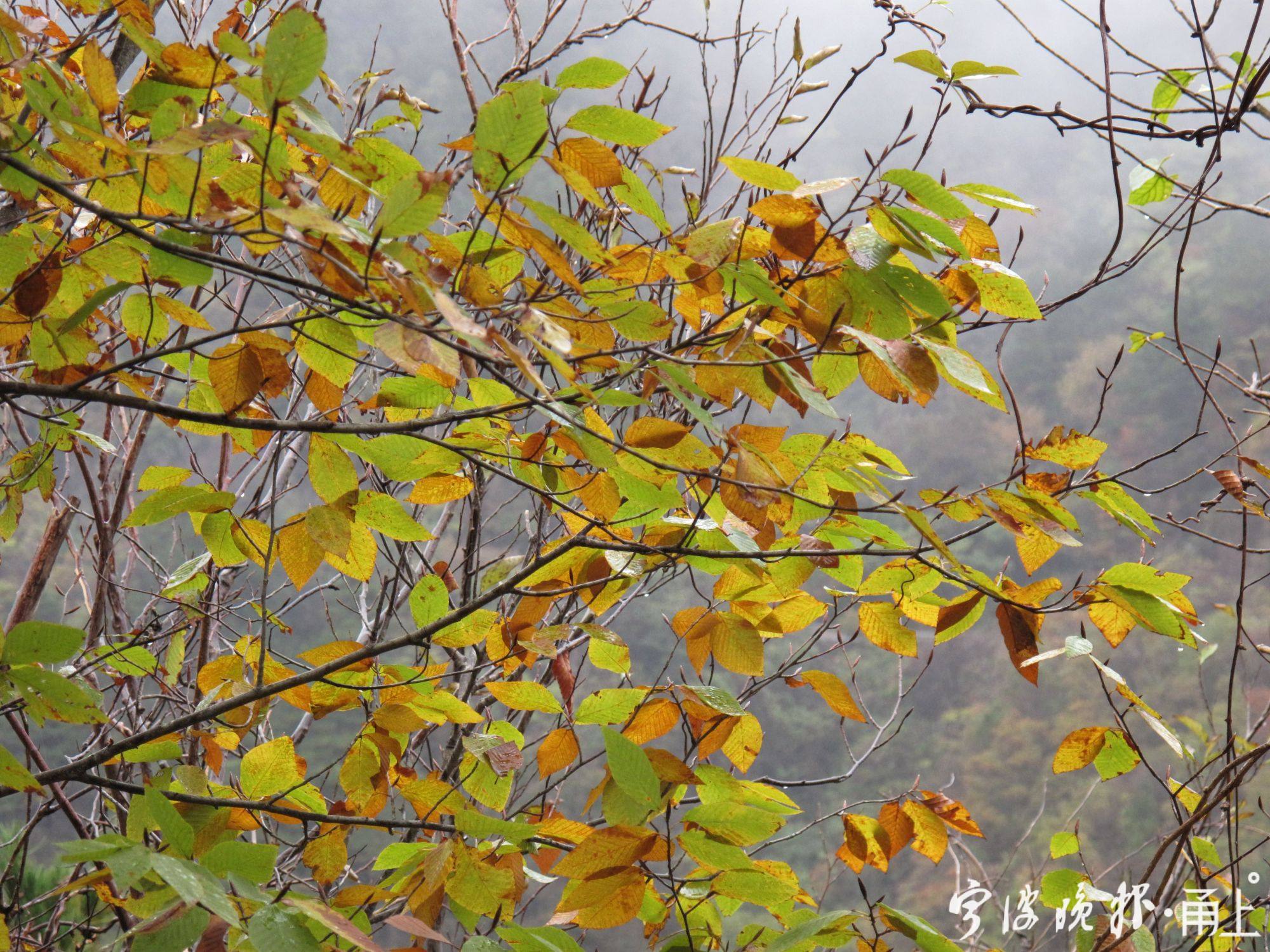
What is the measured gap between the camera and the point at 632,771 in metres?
0.60

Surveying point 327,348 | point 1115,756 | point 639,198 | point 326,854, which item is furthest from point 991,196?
point 326,854

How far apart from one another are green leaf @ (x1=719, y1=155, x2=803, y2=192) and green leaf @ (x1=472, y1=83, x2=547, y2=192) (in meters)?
0.15

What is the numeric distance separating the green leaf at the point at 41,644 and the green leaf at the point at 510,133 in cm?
35

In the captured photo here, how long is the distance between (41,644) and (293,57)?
0.37 metres

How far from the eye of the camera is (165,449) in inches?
364

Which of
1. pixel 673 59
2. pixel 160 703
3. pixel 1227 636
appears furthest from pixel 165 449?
pixel 1227 636

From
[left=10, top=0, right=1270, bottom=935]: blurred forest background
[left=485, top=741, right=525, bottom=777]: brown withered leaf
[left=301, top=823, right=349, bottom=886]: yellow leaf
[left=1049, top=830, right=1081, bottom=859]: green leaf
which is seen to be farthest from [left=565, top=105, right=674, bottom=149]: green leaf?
[left=10, top=0, right=1270, bottom=935]: blurred forest background

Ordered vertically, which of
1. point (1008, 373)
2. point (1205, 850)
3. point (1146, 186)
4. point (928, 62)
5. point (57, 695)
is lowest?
point (57, 695)

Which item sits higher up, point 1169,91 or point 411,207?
point 1169,91

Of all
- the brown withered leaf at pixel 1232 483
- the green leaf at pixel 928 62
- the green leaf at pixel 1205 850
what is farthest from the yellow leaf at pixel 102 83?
the green leaf at pixel 1205 850

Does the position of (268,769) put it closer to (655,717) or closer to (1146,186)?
(655,717)

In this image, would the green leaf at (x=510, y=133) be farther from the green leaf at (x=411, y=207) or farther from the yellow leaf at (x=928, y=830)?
the yellow leaf at (x=928, y=830)

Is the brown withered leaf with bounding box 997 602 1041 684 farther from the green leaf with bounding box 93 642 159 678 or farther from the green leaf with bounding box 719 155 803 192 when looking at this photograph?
the green leaf with bounding box 93 642 159 678

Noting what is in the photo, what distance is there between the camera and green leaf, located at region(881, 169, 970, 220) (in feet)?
1.65
